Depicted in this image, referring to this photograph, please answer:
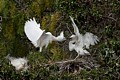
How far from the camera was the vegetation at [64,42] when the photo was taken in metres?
4.11

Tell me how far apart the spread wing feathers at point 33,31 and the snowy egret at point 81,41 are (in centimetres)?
24

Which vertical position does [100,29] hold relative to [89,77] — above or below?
above

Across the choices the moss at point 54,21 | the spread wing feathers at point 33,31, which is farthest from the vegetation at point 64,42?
the spread wing feathers at point 33,31

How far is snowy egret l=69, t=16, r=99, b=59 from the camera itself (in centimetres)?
426

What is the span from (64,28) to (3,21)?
0.50 m


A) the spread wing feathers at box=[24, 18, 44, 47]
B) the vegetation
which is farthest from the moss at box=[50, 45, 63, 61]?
the spread wing feathers at box=[24, 18, 44, 47]

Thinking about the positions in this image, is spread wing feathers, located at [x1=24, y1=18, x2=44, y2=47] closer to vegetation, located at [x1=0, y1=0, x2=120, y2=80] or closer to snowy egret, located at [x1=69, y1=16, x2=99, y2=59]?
vegetation, located at [x1=0, y1=0, x2=120, y2=80]

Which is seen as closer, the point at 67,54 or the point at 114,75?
the point at 114,75

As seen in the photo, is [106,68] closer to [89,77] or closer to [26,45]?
[89,77]

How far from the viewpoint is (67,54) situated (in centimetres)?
434

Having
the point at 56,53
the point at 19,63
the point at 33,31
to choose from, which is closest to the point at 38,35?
the point at 33,31

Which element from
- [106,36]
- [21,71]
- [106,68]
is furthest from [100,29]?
[21,71]

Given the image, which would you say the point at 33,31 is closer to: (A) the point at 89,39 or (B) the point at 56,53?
(B) the point at 56,53

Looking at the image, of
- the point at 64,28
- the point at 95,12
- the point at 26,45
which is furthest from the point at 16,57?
the point at 95,12
